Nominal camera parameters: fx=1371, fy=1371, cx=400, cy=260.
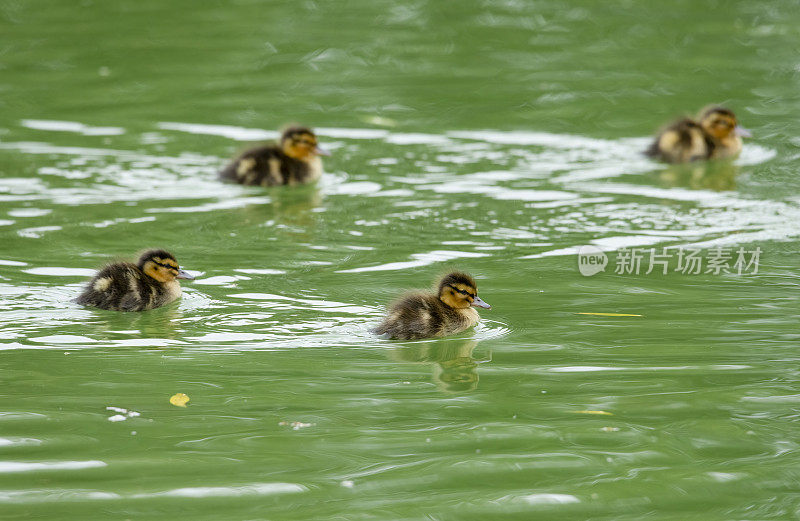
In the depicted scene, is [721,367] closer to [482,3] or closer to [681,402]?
[681,402]

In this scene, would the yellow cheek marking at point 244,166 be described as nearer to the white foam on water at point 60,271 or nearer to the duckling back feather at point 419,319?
the white foam on water at point 60,271

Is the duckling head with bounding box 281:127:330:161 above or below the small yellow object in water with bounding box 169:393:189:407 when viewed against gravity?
above

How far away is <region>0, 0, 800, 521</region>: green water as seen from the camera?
375 centimetres

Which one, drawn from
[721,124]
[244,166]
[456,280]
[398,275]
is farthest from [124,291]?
[721,124]

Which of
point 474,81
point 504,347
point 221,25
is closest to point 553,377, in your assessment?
point 504,347

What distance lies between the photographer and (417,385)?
4.53 metres

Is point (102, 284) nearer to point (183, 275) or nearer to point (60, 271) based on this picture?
point (183, 275)

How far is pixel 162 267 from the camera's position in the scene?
219 inches

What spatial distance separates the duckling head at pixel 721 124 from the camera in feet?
28.4

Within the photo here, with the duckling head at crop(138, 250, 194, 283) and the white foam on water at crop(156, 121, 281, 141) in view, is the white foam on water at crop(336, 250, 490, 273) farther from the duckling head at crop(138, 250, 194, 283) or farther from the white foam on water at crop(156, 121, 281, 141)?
the white foam on water at crop(156, 121, 281, 141)

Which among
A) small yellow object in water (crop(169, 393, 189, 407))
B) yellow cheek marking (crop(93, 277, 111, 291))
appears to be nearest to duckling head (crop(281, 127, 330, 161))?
yellow cheek marking (crop(93, 277, 111, 291))

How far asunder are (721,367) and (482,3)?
9.08m

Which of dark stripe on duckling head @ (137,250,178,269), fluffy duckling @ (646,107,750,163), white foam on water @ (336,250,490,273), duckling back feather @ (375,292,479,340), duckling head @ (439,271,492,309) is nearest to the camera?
duckling back feather @ (375,292,479,340)

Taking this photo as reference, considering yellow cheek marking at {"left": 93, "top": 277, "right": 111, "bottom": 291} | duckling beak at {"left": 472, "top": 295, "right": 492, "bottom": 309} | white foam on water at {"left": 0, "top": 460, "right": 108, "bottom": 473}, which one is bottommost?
white foam on water at {"left": 0, "top": 460, "right": 108, "bottom": 473}
